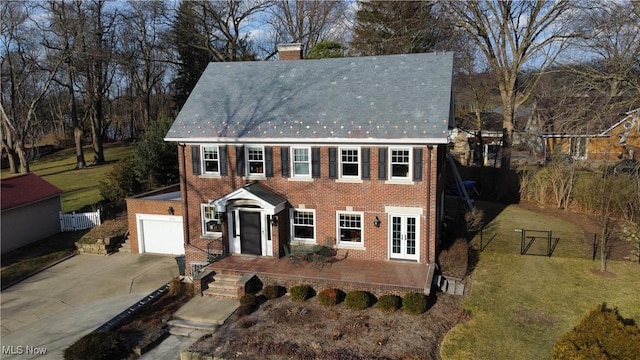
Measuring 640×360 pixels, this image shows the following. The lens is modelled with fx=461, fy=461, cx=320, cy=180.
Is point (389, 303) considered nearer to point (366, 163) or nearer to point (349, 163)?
point (366, 163)

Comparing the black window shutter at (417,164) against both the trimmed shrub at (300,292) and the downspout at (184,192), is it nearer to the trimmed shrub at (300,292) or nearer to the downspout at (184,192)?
the trimmed shrub at (300,292)

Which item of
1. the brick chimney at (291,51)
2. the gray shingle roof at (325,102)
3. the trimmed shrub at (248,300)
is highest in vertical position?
the brick chimney at (291,51)

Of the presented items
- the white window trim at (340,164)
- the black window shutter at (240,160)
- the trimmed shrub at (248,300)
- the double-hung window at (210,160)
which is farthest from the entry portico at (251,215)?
the trimmed shrub at (248,300)

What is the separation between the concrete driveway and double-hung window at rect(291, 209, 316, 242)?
6.40 meters

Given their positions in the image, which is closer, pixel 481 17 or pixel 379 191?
pixel 379 191

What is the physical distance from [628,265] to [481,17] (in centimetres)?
1779

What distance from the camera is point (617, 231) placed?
2256 cm

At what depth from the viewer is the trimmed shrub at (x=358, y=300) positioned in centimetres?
1577

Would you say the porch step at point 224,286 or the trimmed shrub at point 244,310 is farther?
the porch step at point 224,286

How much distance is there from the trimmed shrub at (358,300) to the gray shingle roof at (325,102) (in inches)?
226

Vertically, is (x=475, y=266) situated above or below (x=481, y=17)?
below

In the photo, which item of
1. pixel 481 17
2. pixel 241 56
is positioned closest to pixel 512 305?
pixel 481 17

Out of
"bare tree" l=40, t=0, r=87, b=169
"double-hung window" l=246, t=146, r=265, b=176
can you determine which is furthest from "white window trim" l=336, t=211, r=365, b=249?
"bare tree" l=40, t=0, r=87, b=169

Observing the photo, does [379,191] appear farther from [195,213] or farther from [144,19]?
[144,19]
